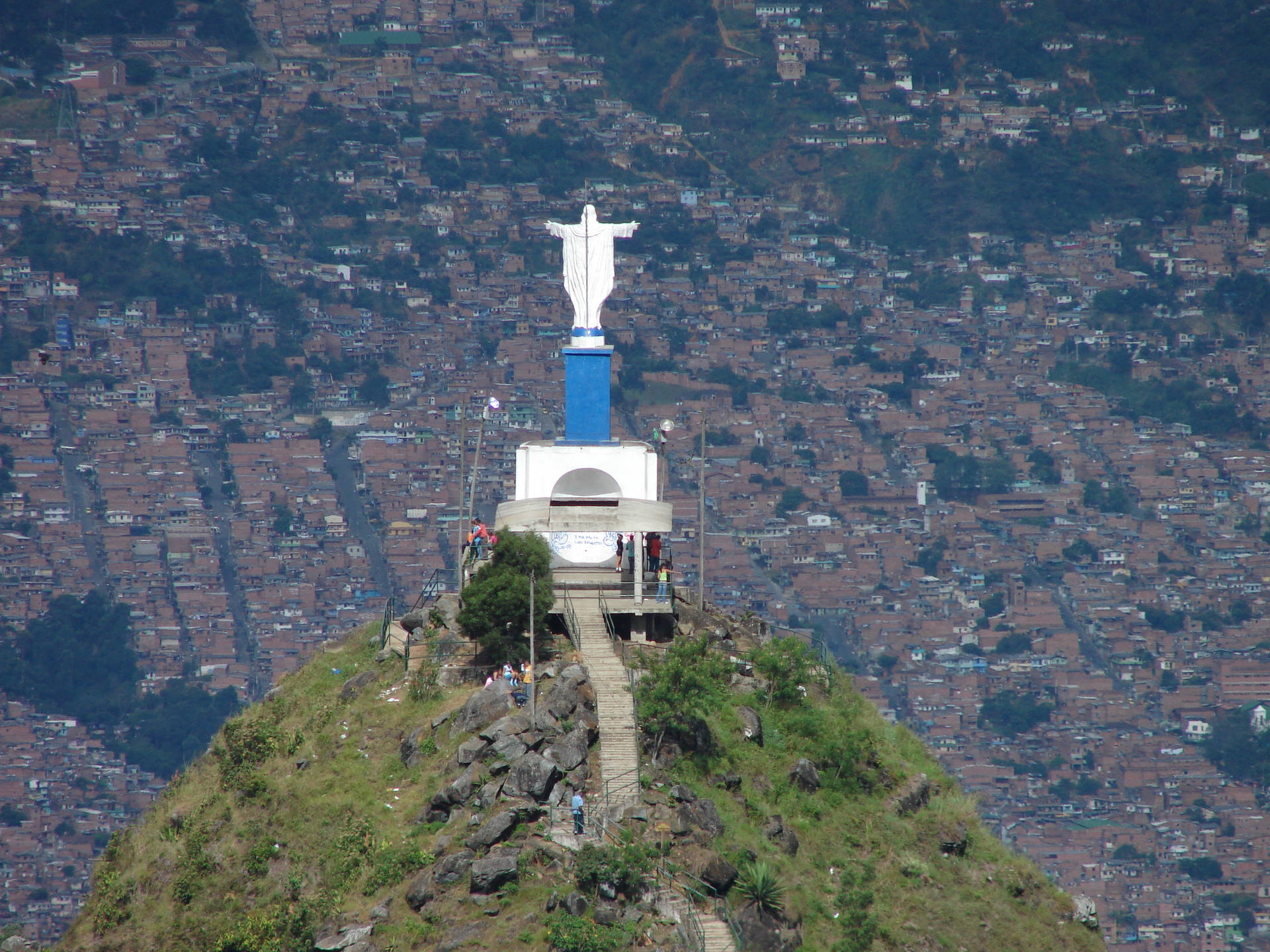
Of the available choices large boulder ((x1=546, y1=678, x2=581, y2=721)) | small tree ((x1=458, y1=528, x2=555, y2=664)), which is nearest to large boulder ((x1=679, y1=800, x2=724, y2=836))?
large boulder ((x1=546, y1=678, x2=581, y2=721))

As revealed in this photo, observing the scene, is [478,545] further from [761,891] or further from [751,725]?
[761,891]

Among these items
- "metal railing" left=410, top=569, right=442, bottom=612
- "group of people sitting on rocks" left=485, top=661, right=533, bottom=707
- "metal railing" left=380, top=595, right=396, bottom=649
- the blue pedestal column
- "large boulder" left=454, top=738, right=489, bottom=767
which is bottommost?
"large boulder" left=454, top=738, right=489, bottom=767

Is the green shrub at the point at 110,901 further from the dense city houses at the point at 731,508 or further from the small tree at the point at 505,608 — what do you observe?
the dense city houses at the point at 731,508

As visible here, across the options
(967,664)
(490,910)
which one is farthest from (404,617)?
(967,664)

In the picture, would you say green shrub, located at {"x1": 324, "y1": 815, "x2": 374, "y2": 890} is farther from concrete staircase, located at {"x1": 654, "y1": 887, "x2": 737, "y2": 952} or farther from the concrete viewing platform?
the concrete viewing platform

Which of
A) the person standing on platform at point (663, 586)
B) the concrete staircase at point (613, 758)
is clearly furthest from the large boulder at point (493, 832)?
the person standing on platform at point (663, 586)
